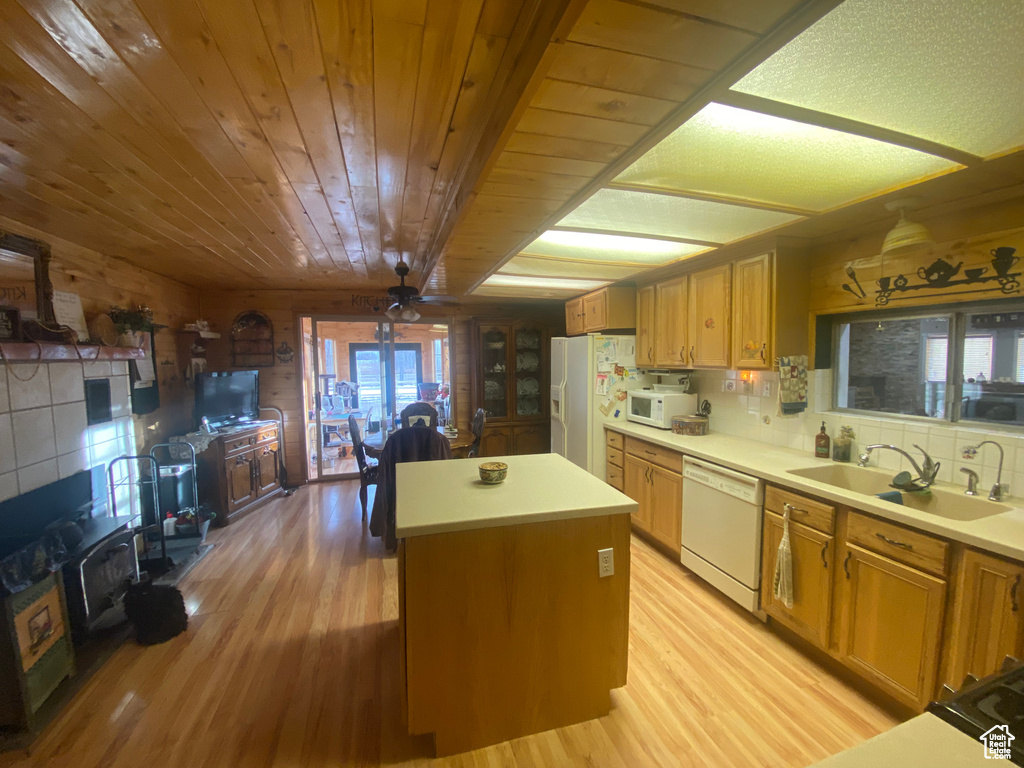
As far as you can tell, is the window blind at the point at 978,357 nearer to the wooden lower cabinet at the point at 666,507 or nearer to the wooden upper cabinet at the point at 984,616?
the wooden upper cabinet at the point at 984,616

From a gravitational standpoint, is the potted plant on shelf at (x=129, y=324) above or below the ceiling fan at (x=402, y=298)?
below

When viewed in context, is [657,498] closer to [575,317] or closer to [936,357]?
[936,357]

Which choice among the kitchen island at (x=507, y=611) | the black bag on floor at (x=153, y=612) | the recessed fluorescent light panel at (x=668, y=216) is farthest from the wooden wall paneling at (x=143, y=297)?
the recessed fluorescent light panel at (x=668, y=216)

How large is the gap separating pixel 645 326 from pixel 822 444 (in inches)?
66.9

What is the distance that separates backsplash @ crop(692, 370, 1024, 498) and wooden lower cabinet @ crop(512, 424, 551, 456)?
7.40ft

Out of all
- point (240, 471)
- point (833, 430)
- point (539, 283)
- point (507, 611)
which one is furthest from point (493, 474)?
point (240, 471)

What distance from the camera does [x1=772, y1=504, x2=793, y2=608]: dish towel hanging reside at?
2.06 metres

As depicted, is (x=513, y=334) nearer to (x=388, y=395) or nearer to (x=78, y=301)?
(x=388, y=395)

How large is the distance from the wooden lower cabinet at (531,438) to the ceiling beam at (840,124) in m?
4.37

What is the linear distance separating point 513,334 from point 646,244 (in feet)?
9.31

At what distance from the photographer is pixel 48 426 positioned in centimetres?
232

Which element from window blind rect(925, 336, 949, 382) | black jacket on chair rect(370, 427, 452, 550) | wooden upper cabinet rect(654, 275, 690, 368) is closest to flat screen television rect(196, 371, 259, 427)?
black jacket on chair rect(370, 427, 452, 550)

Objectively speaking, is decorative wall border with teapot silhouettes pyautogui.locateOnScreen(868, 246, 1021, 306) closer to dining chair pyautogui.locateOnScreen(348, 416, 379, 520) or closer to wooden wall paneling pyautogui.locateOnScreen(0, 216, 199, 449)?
dining chair pyautogui.locateOnScreen(348, 416, 379, 520)

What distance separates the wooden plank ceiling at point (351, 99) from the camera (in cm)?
88
